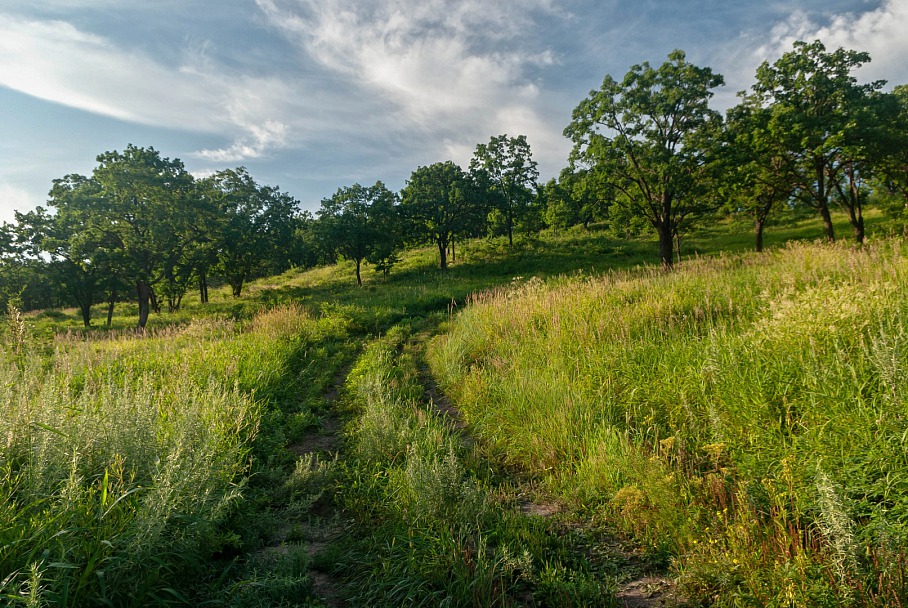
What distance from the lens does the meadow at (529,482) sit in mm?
2447

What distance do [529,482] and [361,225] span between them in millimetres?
31295

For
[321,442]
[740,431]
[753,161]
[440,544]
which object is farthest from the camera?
[753,161]

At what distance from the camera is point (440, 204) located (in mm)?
34781

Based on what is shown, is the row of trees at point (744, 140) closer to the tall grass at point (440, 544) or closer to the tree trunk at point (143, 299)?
the tall grass at point (440, 544)

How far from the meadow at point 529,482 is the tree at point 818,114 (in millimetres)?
19780

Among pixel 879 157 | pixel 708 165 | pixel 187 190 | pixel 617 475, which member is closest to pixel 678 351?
pixel 617 475

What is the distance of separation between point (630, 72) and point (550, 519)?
25.4 meters

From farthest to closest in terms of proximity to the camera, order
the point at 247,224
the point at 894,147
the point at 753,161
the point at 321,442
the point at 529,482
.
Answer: the point at 247,224 → the point at 753,161 → the point at 894,147 → the point at 321,442 → the point at 529,482

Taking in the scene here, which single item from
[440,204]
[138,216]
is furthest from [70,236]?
[440,204]

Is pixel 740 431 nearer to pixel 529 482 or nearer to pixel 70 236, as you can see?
pixel 529 482

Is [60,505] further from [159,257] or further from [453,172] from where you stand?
[453,172]

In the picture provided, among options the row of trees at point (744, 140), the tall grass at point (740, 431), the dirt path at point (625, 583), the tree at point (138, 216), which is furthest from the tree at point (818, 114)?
the tree at point (138, 216)

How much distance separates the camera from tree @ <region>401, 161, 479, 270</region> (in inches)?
1361

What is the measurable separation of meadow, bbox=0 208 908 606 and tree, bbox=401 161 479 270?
29103 mm
